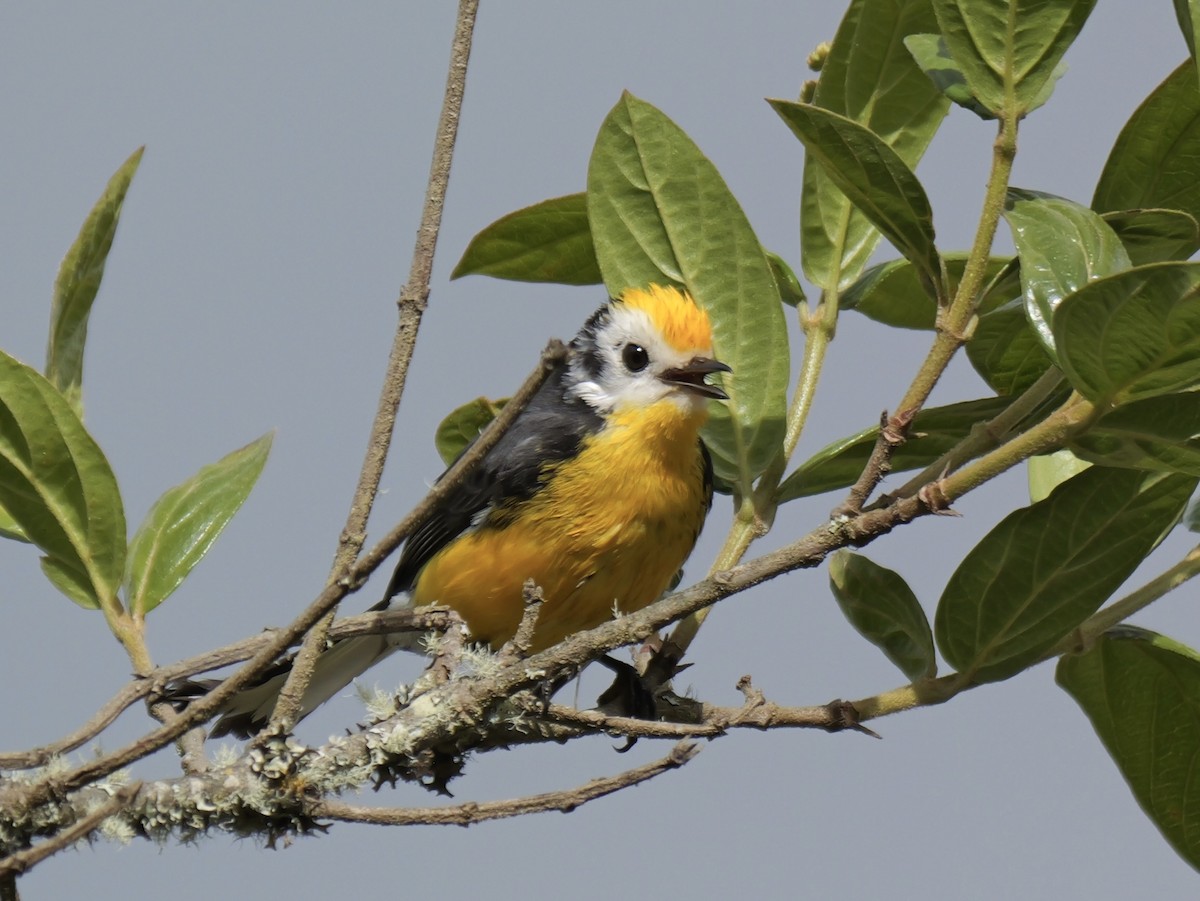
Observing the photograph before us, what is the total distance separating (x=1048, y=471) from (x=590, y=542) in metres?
1.26

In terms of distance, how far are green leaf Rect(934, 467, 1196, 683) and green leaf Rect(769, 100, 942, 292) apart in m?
0.48

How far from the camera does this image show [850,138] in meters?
2.27

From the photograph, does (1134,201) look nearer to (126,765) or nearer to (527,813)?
(527,813)

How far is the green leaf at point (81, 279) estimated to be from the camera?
9.09 feet

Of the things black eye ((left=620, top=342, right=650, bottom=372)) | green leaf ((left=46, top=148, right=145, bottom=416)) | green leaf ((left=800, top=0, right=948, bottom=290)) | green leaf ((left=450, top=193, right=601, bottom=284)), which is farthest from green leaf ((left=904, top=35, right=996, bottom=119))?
black eye ((left=620, top=342, right=650, bottom=372))

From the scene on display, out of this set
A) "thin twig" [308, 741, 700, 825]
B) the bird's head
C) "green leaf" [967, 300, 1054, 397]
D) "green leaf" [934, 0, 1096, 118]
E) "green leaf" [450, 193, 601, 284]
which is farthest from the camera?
the bird's head

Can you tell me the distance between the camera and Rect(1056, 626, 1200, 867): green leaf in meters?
2.60

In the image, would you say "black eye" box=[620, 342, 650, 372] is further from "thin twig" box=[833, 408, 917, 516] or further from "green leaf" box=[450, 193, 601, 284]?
"thin twig" box=[833, 408, 917, 516]

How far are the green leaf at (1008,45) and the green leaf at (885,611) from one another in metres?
0.89

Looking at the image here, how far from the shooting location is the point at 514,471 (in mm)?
4023

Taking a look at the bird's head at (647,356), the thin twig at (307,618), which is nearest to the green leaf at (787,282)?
the bird's head at (647,356)

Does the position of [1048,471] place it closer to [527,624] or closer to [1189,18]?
[1189,18]

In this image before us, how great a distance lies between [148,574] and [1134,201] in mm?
2060

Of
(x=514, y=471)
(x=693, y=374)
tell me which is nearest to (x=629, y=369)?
(x=693, y=374)
